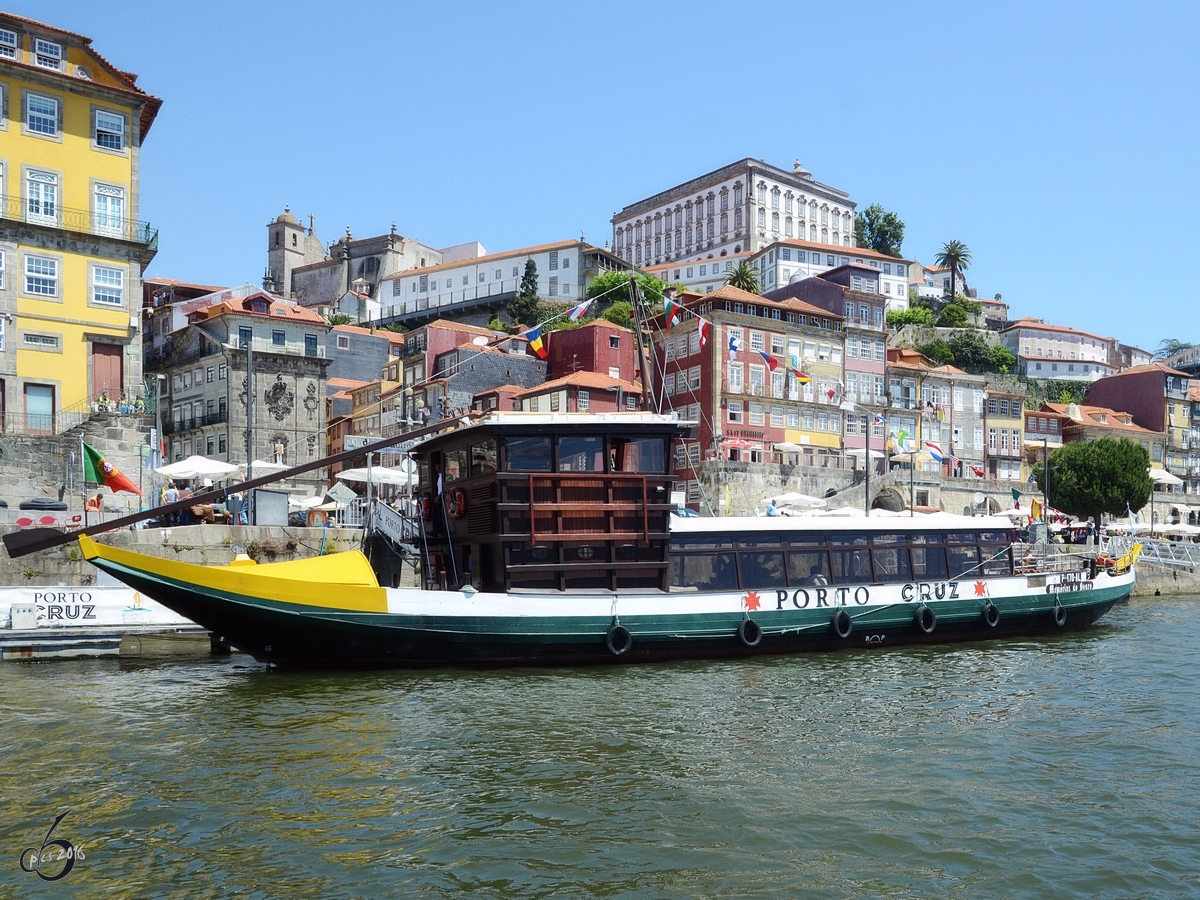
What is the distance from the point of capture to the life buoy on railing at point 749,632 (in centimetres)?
2098

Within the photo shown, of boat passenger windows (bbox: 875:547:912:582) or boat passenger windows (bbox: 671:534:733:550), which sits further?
boat passenger windows (bbox: 875:547:912:582)

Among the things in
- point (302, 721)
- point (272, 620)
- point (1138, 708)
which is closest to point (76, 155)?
point (272, 620)

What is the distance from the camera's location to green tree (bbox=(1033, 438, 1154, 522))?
6241cm

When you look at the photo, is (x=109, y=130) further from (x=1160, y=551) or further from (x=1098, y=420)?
(x=1098, y=420)

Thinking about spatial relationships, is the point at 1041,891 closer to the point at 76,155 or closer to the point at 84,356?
the point at 84,356

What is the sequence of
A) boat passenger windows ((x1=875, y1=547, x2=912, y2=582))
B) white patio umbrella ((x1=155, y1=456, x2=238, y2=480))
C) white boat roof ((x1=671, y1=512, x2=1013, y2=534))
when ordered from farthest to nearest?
white patio umbrella ((x1=155, y1=456, x2=238, y2=480)) < boat passenger windows ((x1=875, y1=547, x2=912, y2=582)) < white boat roof ((x1=671, y1=512, x2=1013, y2=534))

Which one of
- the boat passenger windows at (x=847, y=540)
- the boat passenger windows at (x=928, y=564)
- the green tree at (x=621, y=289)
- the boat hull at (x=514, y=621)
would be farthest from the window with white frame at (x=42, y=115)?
the green tree at (x=621, y=289)

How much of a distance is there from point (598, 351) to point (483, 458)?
162 ft

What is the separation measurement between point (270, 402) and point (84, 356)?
20.8 meters

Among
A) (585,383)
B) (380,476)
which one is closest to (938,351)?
(585,383)

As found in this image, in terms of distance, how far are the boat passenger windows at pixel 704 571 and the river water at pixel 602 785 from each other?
301 centimetres

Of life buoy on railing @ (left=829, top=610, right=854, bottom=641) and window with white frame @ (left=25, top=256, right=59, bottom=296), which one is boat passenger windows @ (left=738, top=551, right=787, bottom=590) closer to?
life buoy on railing @ (left=829, top=610, right=854, bottom=641)

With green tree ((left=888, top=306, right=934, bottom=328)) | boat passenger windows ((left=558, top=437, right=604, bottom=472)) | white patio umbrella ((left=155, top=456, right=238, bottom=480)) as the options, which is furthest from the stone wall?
green tree ((left=888, top=306, right=934, bottom=328))

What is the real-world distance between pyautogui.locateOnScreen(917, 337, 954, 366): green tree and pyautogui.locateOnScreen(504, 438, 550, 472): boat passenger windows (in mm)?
78048
